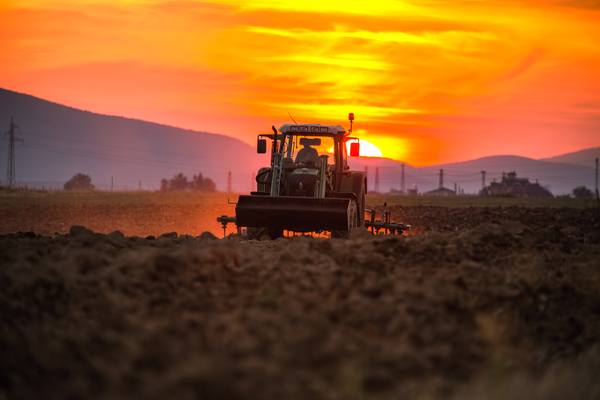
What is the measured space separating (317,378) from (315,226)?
7.99 meters

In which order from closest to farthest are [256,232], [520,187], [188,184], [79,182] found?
[256,232] → [79,182] → [188,184] → [520,187]

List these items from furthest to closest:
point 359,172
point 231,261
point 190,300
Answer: point 359,172, point 231,261, point 190,300

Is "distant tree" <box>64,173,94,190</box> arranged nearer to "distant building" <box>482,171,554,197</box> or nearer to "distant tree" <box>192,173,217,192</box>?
"distant tree" <box>192,173,217,192</box>

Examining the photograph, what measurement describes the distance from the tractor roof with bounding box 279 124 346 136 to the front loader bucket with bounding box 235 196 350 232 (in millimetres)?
2353

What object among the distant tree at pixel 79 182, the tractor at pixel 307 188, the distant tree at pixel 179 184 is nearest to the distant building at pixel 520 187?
the distant tree at pixel 179 184

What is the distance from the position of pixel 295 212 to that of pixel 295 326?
7.28 m

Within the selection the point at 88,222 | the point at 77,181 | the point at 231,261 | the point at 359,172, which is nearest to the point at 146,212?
the point at 88,222

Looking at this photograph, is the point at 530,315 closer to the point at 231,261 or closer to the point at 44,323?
the point at 231,261

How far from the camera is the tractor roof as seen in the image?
13703 mm

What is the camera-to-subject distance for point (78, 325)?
472cm

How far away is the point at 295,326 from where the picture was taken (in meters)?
4.67

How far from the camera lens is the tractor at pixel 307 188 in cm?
1191

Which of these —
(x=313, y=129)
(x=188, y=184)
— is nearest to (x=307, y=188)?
(x=313, y=129)

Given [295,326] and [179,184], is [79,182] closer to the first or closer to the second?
[179,184]
